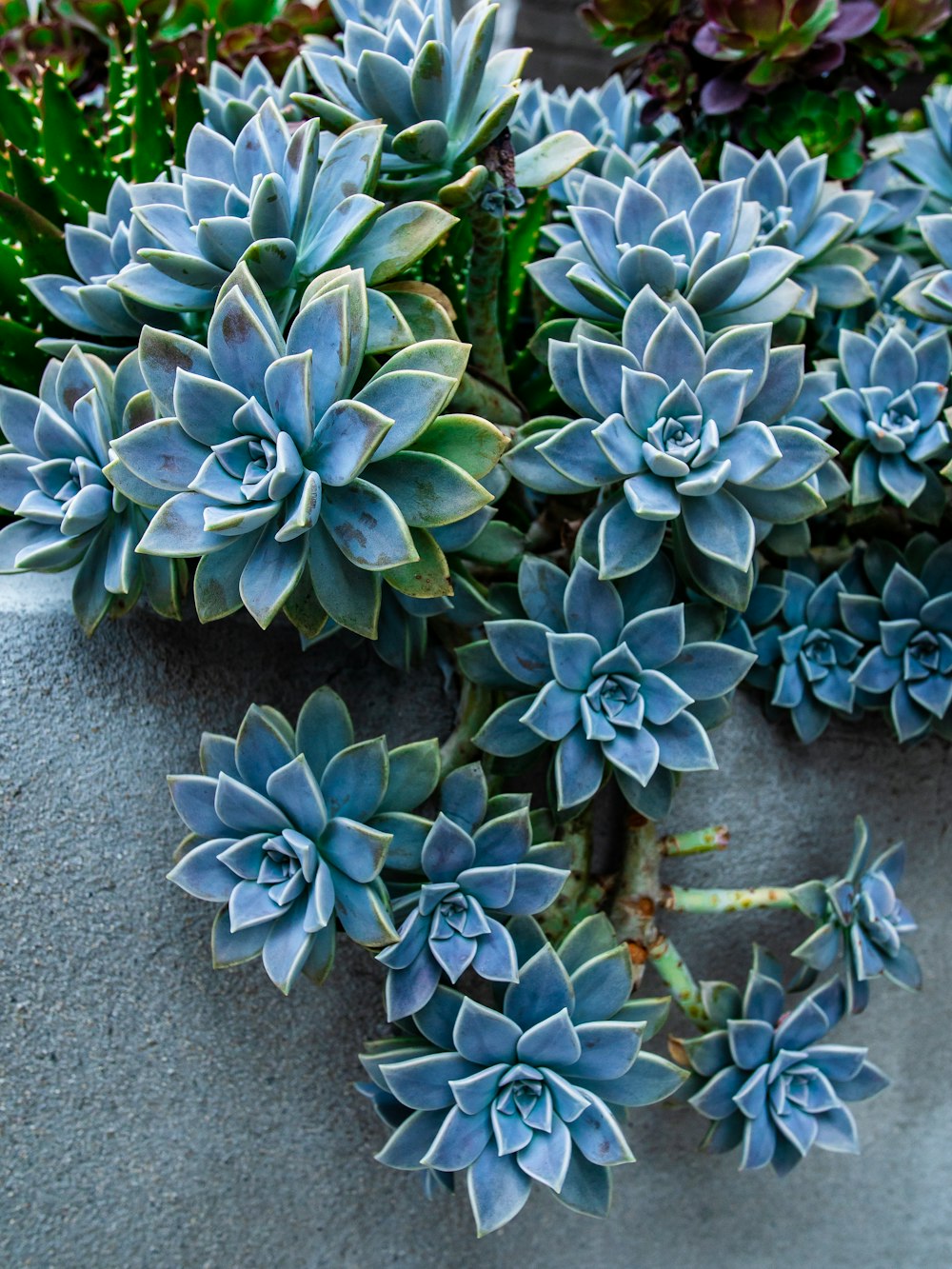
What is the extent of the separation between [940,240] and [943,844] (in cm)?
54

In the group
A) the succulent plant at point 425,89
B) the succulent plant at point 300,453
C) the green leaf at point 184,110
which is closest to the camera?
the succulent plant at point 300,453

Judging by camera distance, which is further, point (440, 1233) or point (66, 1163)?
point (440, 1233)

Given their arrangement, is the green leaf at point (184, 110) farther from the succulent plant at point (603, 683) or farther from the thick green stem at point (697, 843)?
the thick green stem at point (697, 843)

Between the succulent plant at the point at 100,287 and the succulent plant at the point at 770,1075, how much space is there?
66cm

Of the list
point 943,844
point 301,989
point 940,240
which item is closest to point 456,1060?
point 301,989

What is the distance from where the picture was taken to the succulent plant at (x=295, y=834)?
60 cm

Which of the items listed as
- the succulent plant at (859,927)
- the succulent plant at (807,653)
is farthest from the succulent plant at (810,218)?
the succulent plant at (859,927)

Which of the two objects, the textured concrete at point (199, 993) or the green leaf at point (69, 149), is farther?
the green leaf at point (69, 149)

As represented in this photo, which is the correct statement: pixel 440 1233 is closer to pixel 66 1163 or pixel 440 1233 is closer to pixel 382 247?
pixel 66 1163

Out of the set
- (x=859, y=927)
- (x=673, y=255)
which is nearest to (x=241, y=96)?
(x=673, y=255)

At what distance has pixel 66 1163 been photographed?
735 mm

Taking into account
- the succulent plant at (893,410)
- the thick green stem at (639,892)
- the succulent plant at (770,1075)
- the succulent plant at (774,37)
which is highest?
the succulent plant at (774,37)

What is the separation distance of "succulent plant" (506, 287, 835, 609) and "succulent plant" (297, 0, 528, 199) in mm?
144

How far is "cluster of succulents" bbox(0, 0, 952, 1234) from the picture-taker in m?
0.56
